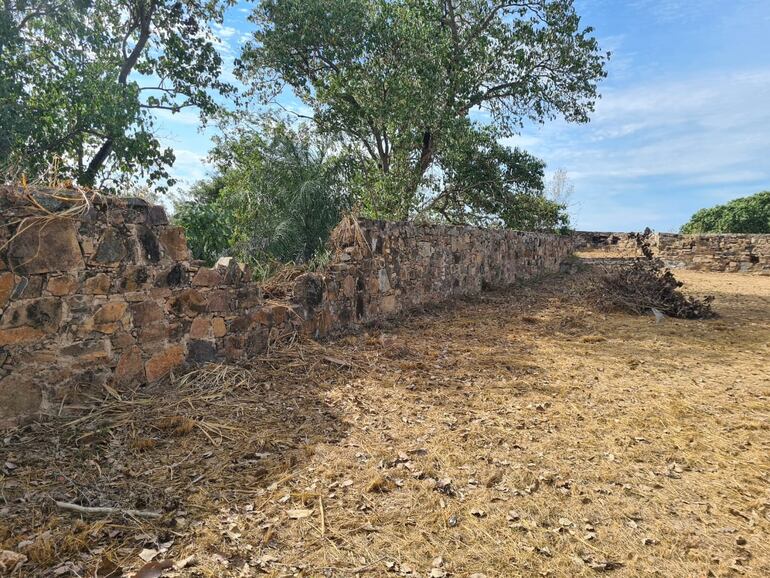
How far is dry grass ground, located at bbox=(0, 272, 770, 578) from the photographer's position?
2.06 metres

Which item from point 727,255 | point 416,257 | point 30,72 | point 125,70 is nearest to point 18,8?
point 30,72

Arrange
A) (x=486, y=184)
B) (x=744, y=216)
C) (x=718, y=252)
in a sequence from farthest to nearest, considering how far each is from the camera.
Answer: (x=744, y=216), (x=718, y=252), (x=486, y=184)

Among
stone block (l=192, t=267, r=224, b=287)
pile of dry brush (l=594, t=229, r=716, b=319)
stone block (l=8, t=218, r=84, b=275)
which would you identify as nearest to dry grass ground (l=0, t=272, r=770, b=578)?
stone block (l=192, t=267, r=224, b=287)

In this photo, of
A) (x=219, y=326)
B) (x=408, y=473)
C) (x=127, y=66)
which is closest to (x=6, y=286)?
(x=219, y=326)

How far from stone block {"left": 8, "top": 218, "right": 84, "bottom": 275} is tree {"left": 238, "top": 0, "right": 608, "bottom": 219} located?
676 cm

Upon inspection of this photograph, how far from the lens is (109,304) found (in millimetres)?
3408

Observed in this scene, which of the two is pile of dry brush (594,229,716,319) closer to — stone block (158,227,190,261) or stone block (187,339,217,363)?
stone block (187,339,217,363)

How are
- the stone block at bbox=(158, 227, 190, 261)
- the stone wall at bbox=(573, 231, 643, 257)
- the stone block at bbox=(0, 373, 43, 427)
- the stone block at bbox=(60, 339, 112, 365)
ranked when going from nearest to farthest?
1. the stone block at bbox=(0, 373, 43, 427)
2. the stone block at bbox=(60, 339, 112, 365)
3. the stone block at bbox=(158, 227, 190, 261)
4. the stone wall at bbox=(573, 231, 643, 257)

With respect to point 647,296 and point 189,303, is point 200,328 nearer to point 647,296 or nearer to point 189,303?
point 189,303

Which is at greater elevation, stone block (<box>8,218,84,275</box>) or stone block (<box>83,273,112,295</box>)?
stone block (<box>8,218,84,275</box>)

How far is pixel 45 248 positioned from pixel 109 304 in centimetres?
53

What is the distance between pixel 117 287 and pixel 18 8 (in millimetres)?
8220

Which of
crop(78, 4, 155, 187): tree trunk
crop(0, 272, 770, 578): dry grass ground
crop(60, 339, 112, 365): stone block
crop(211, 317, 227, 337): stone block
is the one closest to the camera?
crop(0, 272, 770, 578): dry grass ground

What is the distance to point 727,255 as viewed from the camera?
15.7 metres
